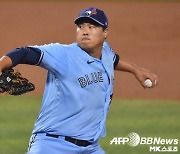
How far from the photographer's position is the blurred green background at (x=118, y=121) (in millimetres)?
7262

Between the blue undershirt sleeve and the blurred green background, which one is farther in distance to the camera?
the blurred green background

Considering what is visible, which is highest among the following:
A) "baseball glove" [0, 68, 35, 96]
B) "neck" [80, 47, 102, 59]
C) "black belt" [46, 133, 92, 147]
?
"neck" [80, 47, 102, 59]

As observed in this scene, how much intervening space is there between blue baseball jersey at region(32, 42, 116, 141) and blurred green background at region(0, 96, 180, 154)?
2768 mm

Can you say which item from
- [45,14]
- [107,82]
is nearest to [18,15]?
[45,14]

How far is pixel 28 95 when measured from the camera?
9383 mm

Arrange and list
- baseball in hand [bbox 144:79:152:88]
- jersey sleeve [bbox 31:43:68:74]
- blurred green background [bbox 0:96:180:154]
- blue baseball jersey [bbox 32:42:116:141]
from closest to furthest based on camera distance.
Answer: jersey sleeve [bbox 31:43:68:74] < blue baseball jersey [bbox 32:42:116:141] < baseball in hand [bbox 144:79:152:88] < blurred green background [bbox 0:96:180:154]

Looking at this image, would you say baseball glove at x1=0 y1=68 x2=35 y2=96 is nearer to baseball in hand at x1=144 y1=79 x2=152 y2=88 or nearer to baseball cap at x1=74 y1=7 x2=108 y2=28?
baseball cap at x1=74 y1=7 x2=108 y2=28

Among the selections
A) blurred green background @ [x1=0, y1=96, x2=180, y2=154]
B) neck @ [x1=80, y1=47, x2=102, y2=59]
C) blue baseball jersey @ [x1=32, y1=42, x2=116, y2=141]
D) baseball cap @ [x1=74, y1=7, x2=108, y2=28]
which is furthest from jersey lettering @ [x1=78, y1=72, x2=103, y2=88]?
blurred green background @ [x1=0, y1=96, x2=180, y2=154]

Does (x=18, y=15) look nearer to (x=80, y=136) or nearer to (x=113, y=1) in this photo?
(x=113, y=1)

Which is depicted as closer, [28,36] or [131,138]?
[131,138]

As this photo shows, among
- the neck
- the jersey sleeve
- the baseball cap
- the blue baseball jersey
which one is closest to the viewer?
→ the jersey sleeve

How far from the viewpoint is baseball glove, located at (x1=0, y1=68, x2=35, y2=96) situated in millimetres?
3635

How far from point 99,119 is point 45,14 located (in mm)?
7640

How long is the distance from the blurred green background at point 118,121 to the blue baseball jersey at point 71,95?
2.77 m
